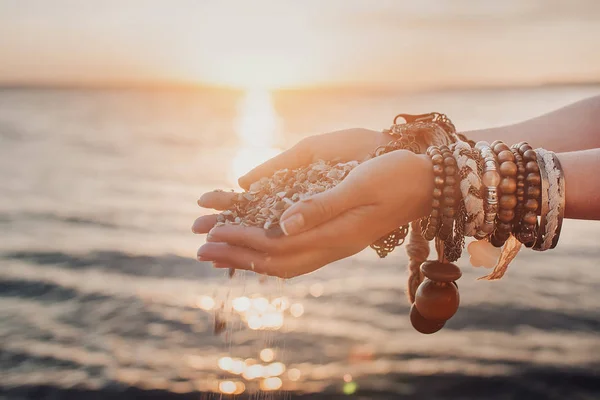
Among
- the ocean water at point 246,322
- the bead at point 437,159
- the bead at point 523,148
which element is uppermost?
the bead at point 523,148

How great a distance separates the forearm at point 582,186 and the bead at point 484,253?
0.46 m

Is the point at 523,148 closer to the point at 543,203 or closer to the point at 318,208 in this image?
the point at 543,203

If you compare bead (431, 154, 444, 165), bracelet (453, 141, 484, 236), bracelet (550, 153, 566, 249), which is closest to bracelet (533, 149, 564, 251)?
bracelet (550, 153, 566, 249)

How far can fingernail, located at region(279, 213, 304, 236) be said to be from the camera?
186cm

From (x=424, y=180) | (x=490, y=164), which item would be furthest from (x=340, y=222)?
(x=490, y=164)

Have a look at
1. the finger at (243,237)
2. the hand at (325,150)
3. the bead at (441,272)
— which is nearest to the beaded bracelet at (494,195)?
the bead at (441,272)

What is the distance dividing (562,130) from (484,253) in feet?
3.00

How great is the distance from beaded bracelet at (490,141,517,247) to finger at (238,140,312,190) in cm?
117

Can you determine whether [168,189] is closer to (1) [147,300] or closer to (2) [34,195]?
(2) [34,195]

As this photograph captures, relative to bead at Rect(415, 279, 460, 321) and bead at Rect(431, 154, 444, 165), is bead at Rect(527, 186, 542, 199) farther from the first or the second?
bead at Rect(415, 279, 460, 321)

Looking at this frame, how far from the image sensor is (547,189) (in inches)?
77.7

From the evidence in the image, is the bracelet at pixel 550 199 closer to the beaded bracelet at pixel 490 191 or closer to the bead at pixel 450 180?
the beaded bracelet at pixel 490 191

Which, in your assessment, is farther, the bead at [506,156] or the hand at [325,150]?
the hand at [325,150]

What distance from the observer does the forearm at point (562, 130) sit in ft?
9.32
